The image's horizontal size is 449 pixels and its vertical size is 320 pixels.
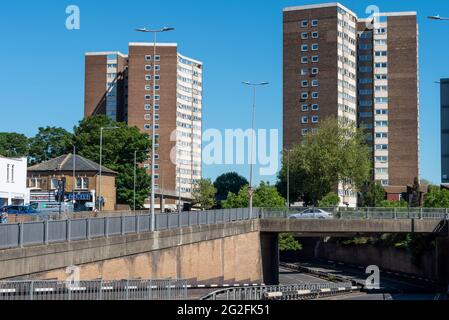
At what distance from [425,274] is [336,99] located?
69704mm

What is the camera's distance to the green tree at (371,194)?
123 m

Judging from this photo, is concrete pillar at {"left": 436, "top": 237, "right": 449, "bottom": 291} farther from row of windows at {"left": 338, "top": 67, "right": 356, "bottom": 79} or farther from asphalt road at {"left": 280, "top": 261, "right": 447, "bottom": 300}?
row of windows at {"left": 338, "top": 67, "right": 356, "bottom": 79}

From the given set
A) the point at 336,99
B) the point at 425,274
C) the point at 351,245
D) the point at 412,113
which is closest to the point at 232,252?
the point at 425,274

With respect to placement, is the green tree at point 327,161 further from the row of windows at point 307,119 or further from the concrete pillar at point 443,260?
the row of windows at point 307,119

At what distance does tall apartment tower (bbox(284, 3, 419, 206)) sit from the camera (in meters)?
140

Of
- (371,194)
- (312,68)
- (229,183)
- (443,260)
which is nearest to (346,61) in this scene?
(312,68)

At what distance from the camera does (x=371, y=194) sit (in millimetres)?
122625

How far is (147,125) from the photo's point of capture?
538ft

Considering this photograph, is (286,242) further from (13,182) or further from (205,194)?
(205,194)

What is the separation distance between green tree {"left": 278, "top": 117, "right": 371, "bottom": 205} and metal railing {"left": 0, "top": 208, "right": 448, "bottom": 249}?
93.3 feet

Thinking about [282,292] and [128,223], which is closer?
[128,223]

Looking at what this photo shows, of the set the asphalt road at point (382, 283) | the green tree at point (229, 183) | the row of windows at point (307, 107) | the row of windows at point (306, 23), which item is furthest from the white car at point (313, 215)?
the green tree at point (229, 183)

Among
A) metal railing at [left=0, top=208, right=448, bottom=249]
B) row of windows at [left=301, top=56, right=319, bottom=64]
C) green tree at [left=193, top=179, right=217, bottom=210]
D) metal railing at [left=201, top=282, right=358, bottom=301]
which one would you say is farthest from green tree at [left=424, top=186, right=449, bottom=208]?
green tree at [left=193, top=179, right=217, bottom=210]

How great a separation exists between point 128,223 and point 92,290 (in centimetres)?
1515
